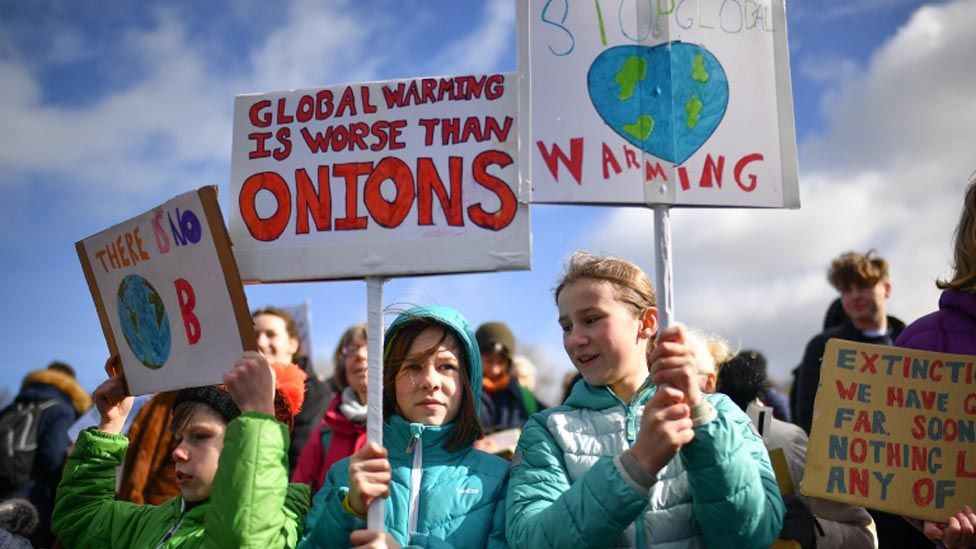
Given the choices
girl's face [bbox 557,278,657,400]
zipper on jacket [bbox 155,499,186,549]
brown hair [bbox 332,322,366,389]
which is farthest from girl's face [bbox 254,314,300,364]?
girl's face [bbox 557,278,657,400]

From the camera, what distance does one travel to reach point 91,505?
11.7ft

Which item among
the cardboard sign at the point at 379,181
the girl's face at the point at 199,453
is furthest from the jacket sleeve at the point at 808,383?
the girl's face at the point at 199,453

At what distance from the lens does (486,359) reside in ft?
23.1

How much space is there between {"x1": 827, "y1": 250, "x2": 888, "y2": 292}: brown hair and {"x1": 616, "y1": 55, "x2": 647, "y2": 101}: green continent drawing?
343 cm

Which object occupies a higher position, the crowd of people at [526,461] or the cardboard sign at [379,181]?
the cardboard sign at [379,181]

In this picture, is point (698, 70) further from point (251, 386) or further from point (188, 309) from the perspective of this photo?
point (188, 309)

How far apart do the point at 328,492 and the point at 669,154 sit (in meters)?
1.66

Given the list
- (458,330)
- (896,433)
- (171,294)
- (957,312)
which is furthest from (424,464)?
(957,312)

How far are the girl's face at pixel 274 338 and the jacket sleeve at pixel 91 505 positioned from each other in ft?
6.74

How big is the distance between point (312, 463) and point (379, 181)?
2.54 meters

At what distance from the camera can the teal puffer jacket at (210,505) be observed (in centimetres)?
280

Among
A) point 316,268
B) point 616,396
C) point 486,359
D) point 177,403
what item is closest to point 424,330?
point 316,268

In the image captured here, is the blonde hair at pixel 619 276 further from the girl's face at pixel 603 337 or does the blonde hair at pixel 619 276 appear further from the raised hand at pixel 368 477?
the raised hand at pixel 368 477

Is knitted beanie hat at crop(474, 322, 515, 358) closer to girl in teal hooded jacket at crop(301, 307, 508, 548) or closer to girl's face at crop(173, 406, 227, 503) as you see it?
girl in teal hooded jacket at crop(301, 307, 508, 548)
